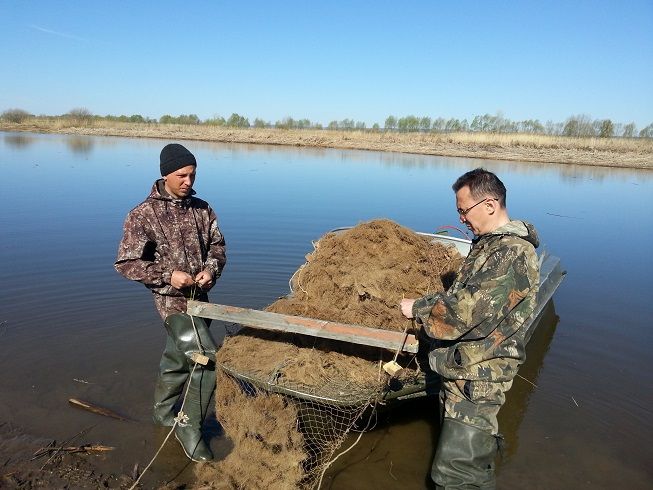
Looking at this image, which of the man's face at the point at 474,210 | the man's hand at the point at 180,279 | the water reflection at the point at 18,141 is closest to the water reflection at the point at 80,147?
the water reflection at the point at 18,141

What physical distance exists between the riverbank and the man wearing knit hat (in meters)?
32.7

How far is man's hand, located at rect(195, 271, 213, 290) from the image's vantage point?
379 cm

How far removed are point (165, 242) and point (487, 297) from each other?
2408 mm

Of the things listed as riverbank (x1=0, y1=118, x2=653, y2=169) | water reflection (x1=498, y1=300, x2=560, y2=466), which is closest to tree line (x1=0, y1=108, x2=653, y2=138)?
riverbank (x1=0, y1=118, x2=653, y2=169)

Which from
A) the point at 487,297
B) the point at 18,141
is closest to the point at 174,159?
the point at 487,297

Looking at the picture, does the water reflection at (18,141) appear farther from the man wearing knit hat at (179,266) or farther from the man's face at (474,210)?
the man's face at (474,210)

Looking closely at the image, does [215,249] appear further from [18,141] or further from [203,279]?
[18,141]

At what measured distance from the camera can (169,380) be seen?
404cm

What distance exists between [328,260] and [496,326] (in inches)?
85.0

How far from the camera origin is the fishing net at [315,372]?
3441 mm

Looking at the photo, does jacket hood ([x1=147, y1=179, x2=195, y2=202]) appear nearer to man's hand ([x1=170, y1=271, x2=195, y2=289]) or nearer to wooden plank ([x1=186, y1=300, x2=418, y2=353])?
man's hand ([x1=170, y1=271, x2=195, y2=289])

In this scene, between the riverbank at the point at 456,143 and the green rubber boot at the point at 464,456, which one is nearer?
the green rubber boot at the point at 464,456

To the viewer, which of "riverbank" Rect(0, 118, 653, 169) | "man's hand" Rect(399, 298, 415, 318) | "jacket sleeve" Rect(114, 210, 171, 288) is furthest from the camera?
"riverbank" Rect(0, 118, 653, 169)

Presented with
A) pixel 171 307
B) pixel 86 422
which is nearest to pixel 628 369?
Result: pixel 171 307
